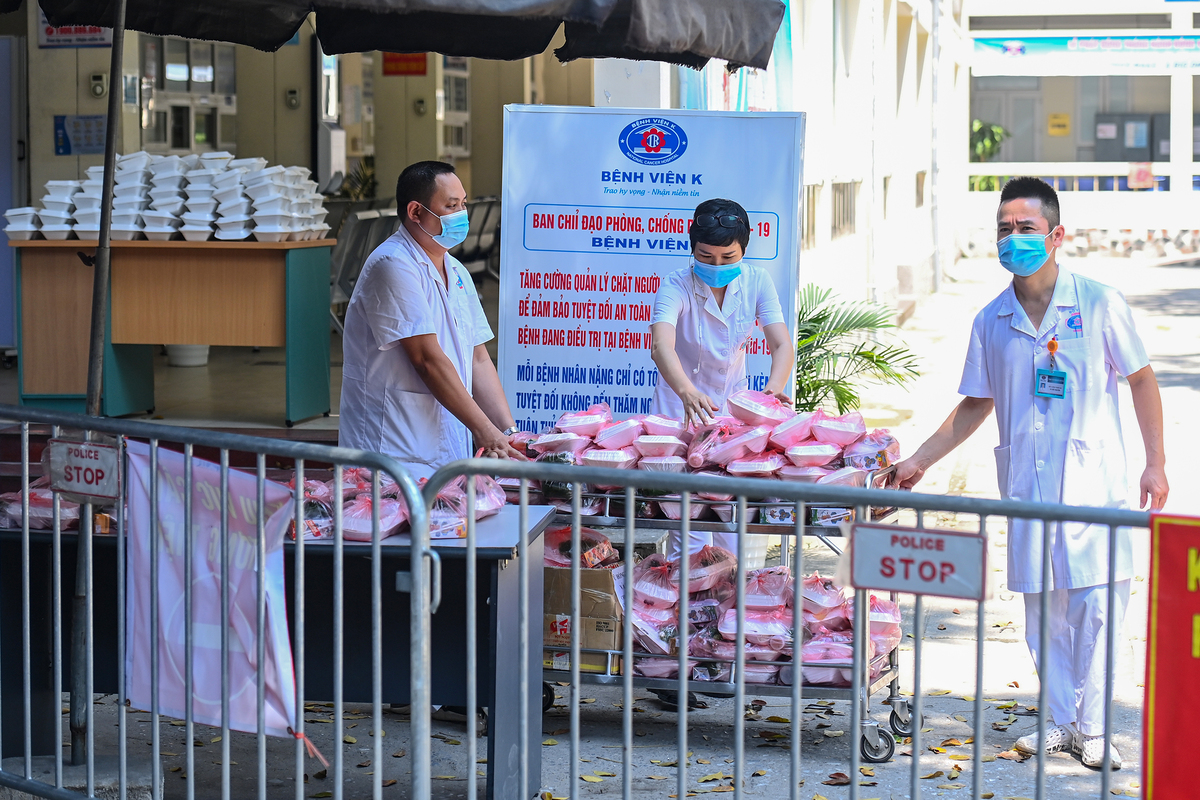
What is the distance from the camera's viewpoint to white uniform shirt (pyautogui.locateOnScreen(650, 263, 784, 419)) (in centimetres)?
570

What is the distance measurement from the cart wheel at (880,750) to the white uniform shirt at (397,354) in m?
1.67

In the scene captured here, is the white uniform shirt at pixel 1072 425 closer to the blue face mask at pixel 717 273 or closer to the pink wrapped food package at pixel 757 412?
the pink wrapped food package at pixel 757 412

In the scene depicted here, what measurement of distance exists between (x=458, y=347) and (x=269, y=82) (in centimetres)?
965

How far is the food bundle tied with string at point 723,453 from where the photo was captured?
444 cm

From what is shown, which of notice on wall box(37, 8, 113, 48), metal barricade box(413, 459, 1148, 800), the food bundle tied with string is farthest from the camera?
notice on wall box(37, 8, 113, 48)

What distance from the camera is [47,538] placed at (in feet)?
12.7

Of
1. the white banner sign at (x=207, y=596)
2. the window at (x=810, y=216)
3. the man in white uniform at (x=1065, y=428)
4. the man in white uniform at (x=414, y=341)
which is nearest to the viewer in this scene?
the white banner sign at (x=207, y=596)

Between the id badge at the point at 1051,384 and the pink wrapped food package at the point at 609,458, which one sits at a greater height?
the id badge at the point at 1051,384

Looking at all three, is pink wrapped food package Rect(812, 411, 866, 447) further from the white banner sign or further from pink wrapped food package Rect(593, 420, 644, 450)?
the white banner sign

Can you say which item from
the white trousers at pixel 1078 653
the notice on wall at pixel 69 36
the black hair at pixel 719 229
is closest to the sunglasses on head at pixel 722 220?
the black hair at pixel 719 229

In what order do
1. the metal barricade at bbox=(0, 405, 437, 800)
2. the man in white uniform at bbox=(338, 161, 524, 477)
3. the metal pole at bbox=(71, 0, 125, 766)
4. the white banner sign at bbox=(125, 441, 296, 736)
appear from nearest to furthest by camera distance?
the metal barricade at bbox=(0, 405, 437, 800) < the white banner sign at bbox=(125, 441, 296, 736) < the metal pole at bbox=(71, 0, 125, 766) < the man in white uniform at bbox=(338, 161, 524, 477)

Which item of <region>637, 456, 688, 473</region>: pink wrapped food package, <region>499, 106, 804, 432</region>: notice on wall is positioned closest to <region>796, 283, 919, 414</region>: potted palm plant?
<region>499, 106, 804, 432</region>: notice on wall

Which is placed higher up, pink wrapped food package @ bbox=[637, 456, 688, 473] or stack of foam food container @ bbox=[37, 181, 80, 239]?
stack of foam food container @ bbox=[37, 181, 80, 239]

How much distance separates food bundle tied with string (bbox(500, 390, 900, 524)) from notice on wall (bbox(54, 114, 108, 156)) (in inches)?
257
